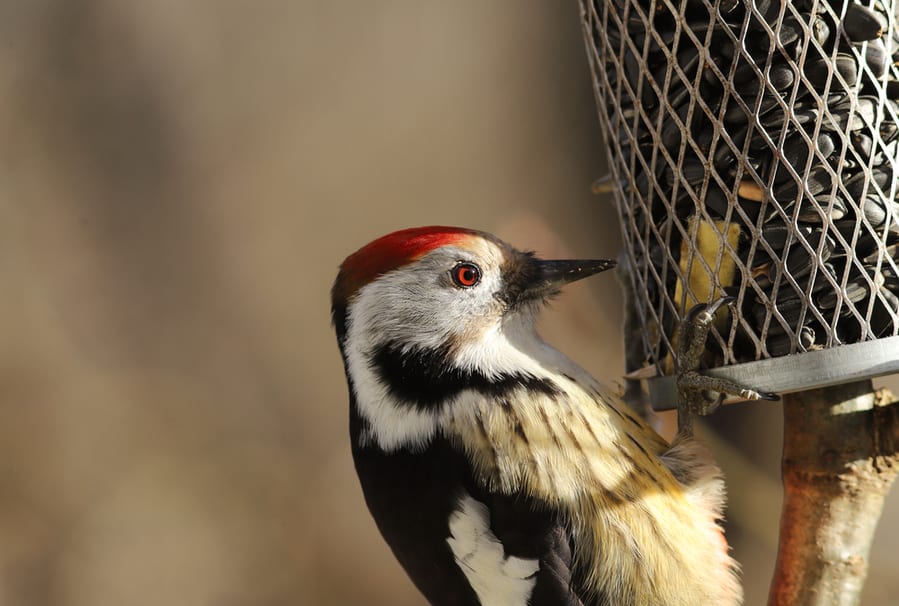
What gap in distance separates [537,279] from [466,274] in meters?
0.15

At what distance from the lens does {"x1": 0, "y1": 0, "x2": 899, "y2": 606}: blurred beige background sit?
2.93 m

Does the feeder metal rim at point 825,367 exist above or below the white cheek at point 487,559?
above

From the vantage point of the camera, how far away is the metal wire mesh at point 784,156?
1351 millimetres

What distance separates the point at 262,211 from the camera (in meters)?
3.10

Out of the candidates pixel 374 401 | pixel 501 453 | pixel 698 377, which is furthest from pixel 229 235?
pixel 698 377

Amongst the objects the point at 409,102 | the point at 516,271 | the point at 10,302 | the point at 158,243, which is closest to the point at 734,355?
the point at 516,271

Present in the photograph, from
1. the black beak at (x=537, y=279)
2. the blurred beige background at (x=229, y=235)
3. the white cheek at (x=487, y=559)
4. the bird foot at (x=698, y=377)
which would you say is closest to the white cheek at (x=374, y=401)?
the white cheek at (x=487, y=559)

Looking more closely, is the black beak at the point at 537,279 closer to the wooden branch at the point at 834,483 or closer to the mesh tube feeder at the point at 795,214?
the mesh tube feeder at the point at 795,214

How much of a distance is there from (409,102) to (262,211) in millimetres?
640

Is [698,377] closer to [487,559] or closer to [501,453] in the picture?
[501,453]

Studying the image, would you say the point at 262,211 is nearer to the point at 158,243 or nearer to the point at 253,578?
the point at 158,243

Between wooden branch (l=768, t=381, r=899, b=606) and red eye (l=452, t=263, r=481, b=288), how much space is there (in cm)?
63

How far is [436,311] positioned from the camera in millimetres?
1779

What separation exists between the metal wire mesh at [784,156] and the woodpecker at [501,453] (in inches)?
12.5
